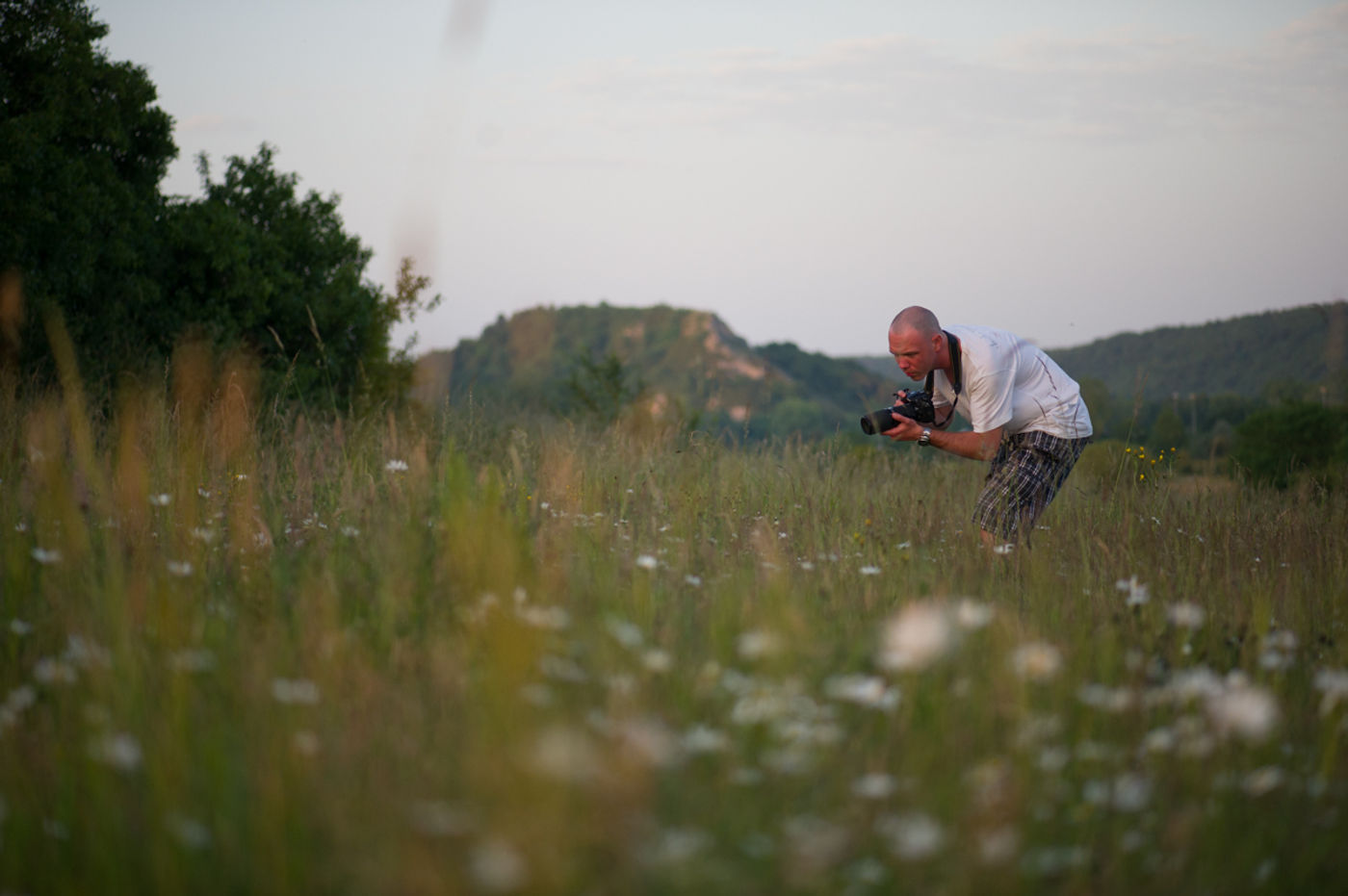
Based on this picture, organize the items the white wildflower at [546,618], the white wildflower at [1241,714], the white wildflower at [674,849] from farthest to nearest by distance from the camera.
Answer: the white wildflower at [546,618] → the white wildflower at [1241,714] → the white wildflower at [674,849]

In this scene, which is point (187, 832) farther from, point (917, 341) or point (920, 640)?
point (917, 341)

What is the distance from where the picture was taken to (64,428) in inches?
226

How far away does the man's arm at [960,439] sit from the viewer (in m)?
5.12

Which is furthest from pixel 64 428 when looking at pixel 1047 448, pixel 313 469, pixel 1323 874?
pixel 1323 874

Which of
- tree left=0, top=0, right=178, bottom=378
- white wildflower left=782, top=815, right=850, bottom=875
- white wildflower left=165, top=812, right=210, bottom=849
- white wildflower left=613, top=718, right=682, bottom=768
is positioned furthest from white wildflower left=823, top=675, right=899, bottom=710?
tree left=0, top=0, right=178, bottom=378

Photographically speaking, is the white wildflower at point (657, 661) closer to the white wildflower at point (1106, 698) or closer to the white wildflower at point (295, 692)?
the white wildflower at point (295, 692)

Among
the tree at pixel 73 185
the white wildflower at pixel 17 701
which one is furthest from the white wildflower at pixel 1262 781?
the tree at pixel 73 185

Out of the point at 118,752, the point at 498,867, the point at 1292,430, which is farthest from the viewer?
the point at 1292,430

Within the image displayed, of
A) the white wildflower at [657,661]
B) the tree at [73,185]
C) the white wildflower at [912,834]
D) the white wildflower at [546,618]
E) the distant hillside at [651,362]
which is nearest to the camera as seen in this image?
the white wildflower at [912,834]

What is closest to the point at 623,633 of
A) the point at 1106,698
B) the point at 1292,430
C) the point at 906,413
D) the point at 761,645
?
the point at 761,645

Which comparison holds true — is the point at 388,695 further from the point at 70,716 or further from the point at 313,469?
the point at 313,469

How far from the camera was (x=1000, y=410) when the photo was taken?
203 inches

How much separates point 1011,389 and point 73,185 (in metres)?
12.2

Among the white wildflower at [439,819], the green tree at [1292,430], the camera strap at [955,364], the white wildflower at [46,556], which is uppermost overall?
the camera strap at [955,364]
